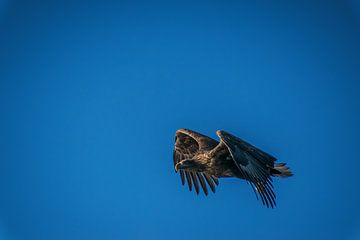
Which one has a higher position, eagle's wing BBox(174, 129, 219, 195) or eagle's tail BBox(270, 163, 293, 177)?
eagle's wing BBox(174, 129, 219, 195)

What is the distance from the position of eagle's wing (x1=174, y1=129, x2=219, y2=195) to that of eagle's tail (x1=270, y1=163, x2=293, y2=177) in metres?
1.63

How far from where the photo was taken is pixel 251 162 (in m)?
14.9

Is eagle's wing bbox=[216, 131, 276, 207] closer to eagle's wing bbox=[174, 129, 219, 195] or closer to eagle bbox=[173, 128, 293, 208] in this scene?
eagle bbox=[173, 128, 293, 208]

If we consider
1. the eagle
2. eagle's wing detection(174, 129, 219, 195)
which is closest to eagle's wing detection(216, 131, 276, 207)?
the eagle

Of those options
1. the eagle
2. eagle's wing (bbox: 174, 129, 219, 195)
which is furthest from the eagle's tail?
eagle's wing (bbox: 174, 129, 219, 195)

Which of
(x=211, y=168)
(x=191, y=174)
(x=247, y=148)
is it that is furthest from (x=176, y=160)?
(x=247, y=148)

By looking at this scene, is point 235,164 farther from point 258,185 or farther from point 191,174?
point 191,174

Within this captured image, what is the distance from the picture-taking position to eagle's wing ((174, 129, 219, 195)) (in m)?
17.1

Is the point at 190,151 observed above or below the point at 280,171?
above

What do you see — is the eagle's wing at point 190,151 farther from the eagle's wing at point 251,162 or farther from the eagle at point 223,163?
the eagle's wing at point 251,162

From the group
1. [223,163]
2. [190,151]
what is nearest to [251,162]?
[223,163]

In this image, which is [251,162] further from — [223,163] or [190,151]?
[190,151]

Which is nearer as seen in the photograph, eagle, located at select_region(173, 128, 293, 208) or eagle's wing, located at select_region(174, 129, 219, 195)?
eagle, located at select_region(173, 128, 293, 208)

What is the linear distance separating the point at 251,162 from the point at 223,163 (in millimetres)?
938
